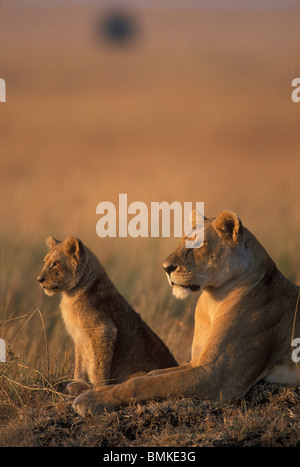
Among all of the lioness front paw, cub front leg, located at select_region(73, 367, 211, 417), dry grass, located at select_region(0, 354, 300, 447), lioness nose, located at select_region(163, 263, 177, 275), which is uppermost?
lioness nose, located at select_region(163, 263, 177, 275)

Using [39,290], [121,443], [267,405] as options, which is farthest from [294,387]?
[39,290]

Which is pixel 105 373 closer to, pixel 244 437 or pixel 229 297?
pixel 229 297

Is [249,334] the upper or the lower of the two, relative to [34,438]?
upper

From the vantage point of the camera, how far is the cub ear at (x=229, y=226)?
22.1 ft

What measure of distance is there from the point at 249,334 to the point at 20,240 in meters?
8.57

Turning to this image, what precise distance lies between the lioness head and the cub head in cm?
134

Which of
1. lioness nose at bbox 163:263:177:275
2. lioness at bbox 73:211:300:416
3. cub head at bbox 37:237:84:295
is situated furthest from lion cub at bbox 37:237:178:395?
lioness nose at bbox 163:263:177:275

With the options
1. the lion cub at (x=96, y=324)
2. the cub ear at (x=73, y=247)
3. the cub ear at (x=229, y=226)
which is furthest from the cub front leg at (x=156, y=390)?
the cub ear at (x=73, y=247)

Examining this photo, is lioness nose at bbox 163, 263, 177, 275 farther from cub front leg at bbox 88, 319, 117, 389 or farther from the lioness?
cub front leg at bbox 88, 319, 117, 389

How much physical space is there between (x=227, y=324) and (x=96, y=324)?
1.50 meters

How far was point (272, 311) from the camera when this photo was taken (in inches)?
266

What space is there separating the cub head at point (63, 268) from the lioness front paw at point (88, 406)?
1.70m

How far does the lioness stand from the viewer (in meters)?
6.38

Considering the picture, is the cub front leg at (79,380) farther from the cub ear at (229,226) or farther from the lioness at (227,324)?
the cub ear at (229,226)
